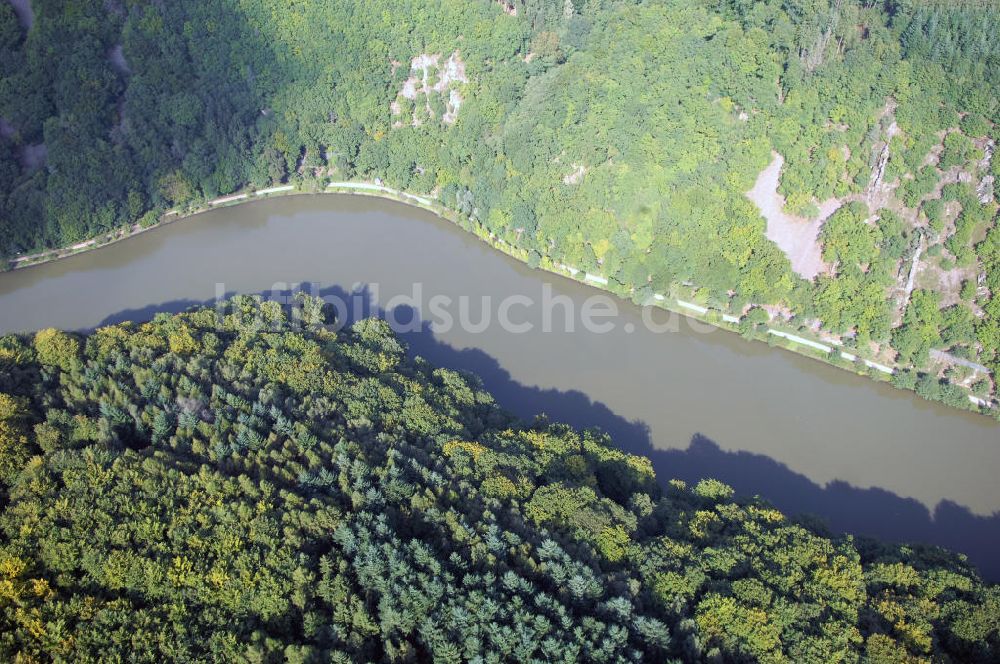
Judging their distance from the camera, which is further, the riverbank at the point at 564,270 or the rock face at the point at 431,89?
the rock face at the point at 431,89

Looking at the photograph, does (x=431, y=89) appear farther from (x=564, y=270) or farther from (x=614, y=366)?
(x=614, y=366)

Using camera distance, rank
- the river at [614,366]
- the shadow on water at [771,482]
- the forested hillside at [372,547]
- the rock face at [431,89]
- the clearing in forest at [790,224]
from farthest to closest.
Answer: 1. the rock face at [431,89]
2. the clearing in forest at [790,224]
3. the river at [614,366]
4. the shadow on water at [771,482]
5. the forested hillside at [372,547]

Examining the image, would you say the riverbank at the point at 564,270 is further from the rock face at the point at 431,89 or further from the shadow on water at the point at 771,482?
the shadow on water at the point at 771,482

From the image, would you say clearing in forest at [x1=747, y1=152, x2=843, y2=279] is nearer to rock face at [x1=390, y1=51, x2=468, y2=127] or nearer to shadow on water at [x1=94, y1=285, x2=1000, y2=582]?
shadow on water at [x1=94, y1=285, x2=1000, y2=582]

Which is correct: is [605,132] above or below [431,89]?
below

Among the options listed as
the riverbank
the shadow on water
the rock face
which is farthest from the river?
the rock face

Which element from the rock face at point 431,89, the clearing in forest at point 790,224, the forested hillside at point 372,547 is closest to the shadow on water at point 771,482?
the forested hillside at point 372,547

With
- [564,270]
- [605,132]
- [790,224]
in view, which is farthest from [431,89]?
[790,224]
